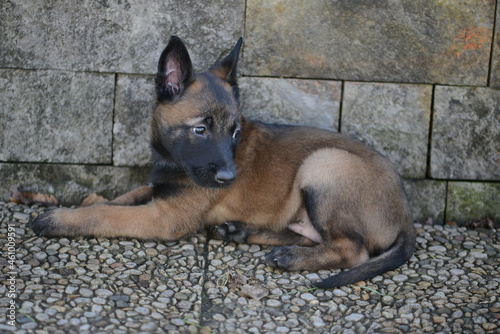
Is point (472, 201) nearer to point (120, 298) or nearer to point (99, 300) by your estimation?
point (120, 298)

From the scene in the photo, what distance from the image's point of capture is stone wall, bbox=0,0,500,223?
491 cm

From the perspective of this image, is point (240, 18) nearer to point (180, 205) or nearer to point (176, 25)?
point (176, 25)

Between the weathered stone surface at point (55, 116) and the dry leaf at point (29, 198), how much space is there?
30cm

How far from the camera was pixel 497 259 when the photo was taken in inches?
183

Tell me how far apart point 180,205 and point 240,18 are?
1721 millimetres

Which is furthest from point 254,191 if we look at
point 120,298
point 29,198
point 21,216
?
point 29,198

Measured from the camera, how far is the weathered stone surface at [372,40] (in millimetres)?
4898

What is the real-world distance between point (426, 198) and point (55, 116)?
138 inches

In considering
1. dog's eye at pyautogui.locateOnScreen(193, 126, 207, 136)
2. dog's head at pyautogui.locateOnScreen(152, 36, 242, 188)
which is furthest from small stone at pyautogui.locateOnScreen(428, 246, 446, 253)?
dog's eye at pyautogui.locateOnScreen(193, 126, 207, 136)

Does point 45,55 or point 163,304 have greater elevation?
point 45,55

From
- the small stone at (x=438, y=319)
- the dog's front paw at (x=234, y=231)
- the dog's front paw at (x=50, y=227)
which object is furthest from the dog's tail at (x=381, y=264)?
the dog's front paw at (x=50, y=227)

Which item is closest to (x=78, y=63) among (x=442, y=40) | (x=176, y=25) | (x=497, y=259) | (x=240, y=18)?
(x=176, y=25)

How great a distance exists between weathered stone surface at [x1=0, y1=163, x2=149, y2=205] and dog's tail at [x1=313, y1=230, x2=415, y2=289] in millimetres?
2187

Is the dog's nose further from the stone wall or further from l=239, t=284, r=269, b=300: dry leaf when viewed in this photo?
the stone wall
